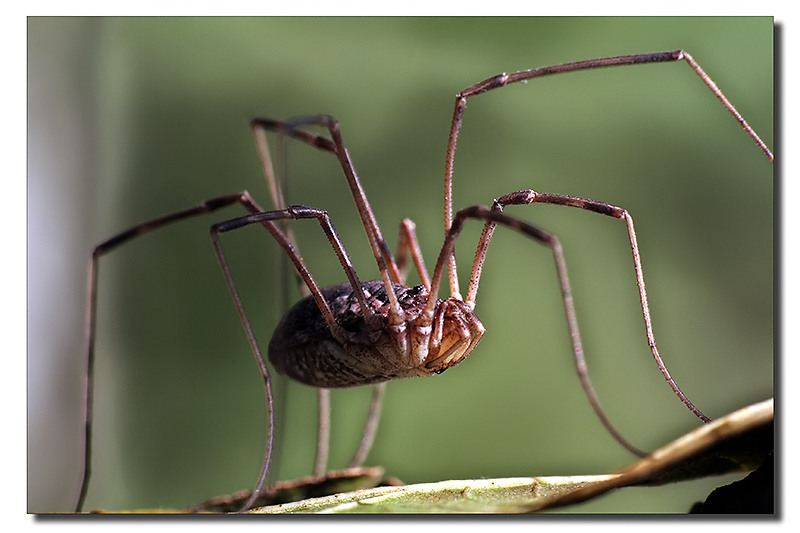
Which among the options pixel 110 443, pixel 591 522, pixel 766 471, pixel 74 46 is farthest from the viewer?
pixel 110 443

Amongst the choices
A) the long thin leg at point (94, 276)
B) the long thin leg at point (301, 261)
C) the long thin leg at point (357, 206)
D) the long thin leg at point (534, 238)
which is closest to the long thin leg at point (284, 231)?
the long thin leg at point (357, 206)

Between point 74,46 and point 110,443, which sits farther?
point 110,443

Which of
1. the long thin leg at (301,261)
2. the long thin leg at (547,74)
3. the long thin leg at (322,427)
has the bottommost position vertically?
the long thin leg at (322,427)

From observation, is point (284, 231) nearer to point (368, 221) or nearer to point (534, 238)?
point (368, 221)

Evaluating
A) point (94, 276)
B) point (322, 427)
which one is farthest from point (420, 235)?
point (94, 276)

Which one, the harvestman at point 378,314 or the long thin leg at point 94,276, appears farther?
the long thin leg at point 94,276

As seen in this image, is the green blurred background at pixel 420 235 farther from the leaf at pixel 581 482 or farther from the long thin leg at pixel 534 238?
the leaf at pixel 581 482

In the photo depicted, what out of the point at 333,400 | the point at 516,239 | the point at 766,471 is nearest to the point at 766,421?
the point at 766,471
